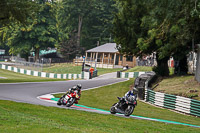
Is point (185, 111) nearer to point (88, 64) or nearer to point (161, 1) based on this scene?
point (161, 1)

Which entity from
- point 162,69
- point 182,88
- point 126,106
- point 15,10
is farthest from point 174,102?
point 15,10

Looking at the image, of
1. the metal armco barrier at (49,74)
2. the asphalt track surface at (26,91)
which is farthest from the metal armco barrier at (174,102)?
the metal armco barrier at (49,74)

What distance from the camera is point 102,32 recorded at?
9150 cm

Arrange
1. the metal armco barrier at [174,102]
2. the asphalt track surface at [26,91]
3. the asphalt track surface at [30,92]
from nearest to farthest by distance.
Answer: the asphalt track surface at [30,92] → the asphalt track surface at [26,91] → the metal armco barrier at [174,102]

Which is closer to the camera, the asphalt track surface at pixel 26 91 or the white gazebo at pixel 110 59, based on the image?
the asphalt track surface at pixel 26 91

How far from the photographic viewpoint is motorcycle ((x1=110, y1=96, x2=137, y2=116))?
618 inches

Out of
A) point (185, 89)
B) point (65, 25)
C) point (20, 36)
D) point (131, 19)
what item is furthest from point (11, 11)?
point (65, 25)

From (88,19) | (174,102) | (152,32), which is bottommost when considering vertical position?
(174,102)

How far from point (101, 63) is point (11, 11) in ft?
140

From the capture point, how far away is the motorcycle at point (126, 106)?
15695 mm

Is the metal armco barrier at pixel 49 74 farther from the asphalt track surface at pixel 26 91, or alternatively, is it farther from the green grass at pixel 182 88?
the green grass at pixel 182 88

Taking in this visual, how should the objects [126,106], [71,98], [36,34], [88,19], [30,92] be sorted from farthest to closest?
[88,19] < [36,34] < [30,92] < [71,98] < [126,106]

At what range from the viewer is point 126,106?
52.7 ft

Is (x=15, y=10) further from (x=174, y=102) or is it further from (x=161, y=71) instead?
(x=174, y=102)
